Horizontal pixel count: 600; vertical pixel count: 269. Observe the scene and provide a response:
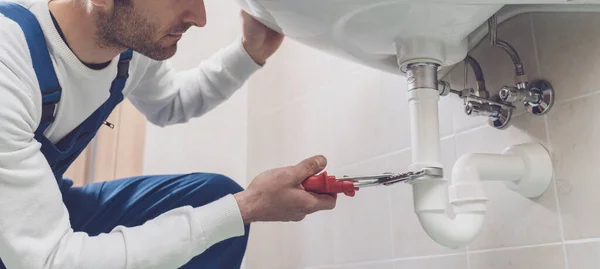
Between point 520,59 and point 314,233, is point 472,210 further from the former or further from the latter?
point 314,233

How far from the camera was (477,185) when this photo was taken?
0.74 metres

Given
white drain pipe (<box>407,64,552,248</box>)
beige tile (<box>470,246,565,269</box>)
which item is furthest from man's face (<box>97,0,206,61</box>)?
beige tile (<box>470,246,565,269</box>)

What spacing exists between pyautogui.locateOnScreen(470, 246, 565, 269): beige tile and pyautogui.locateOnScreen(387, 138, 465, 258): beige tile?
0.09m

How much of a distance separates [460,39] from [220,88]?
54cm

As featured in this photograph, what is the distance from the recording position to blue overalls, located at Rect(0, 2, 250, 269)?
934mm

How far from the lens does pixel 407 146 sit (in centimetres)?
101

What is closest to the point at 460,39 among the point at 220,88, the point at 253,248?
the point at 220,88

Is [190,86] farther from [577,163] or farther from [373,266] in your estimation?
[577,163]

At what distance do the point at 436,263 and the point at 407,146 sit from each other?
214mm

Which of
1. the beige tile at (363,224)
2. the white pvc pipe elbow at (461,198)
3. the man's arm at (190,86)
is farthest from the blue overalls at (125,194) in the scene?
the white pvc pipe elbow at (461,198)

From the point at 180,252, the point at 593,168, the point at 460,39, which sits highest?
the point at 460,39

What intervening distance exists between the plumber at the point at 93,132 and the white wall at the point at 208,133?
0.26m

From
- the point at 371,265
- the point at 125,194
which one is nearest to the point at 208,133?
the point at 125,194

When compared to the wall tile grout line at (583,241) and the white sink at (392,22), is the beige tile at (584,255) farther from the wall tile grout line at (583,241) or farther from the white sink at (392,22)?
the white sink at (392,22)
